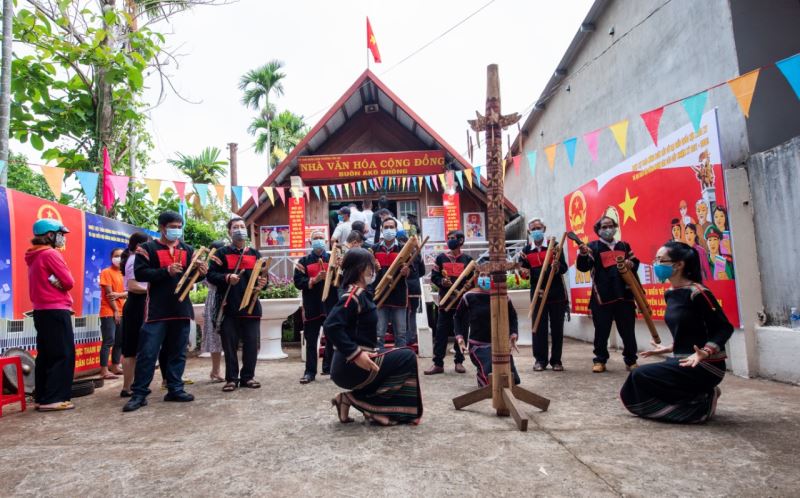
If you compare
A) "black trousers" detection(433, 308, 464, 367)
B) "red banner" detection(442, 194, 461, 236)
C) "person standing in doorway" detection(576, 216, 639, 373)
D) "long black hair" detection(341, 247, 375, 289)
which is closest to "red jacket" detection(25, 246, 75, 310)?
"long black hair" detection(341, 247, 375, 289)

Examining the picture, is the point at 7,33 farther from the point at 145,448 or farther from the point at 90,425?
the point at 145,448

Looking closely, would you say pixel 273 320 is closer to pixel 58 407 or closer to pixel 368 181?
pixel 58 407

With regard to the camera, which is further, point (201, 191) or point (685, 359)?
point (201, 191)

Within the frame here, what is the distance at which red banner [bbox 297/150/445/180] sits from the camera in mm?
12281

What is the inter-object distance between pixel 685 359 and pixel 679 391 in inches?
9.3

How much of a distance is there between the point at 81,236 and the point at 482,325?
5426 millimetres

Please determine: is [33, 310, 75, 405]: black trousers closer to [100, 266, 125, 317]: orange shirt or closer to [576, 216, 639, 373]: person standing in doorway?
[100, 266, 125, 317]: orange shirt

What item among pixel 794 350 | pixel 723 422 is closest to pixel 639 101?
pixel 794 350

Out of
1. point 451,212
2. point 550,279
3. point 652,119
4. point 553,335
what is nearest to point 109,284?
point 550,279

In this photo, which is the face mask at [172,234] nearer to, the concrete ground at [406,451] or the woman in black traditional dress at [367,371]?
the concrete ground at [406,451]

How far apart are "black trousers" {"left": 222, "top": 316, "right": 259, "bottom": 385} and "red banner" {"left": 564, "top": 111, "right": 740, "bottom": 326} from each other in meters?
5.11

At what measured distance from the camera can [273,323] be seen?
7.95 metres

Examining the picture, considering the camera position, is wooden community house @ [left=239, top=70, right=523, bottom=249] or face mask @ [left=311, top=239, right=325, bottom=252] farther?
wooden community house @ [left=239, top=70, right=523, bottom=249]

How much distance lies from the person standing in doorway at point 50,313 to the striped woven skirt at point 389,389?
9.48ft
